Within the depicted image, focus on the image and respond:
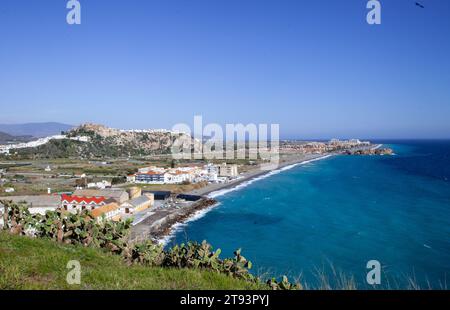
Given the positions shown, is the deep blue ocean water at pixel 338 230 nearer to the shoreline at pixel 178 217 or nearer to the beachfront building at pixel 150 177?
the shoreline at pixel 178 217

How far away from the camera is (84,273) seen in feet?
13.9

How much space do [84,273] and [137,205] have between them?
1200 inches

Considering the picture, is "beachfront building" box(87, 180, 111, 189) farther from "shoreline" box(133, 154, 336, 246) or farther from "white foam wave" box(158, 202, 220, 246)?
"white foam wave" box(158, 202, 220, 246)

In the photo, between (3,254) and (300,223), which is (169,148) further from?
(3,254)

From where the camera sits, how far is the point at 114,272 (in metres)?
4.38

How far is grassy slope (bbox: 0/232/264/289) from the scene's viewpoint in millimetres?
3842

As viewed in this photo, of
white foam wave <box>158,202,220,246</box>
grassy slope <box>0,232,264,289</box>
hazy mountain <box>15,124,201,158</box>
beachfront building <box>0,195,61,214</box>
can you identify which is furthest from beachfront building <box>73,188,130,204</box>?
hazy mountain <box>15,124,201,158</box>

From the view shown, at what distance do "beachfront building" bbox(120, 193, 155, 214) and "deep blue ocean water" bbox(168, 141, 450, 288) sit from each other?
5.91 metres

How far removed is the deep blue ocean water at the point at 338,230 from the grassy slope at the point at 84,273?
27.8 feet

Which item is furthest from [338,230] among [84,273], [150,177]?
[150,177]

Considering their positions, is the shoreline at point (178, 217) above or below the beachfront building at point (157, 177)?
below

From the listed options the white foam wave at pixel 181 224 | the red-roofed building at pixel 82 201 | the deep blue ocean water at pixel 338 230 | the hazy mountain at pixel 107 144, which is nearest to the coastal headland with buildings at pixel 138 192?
the red-roofed building at pixel 82 201

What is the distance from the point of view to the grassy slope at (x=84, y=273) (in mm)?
3842
